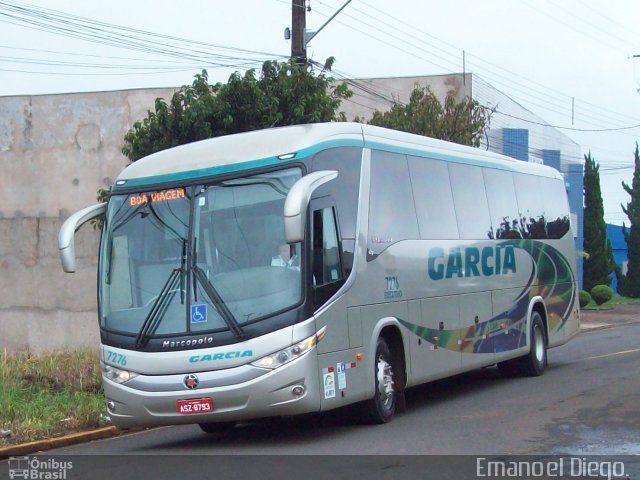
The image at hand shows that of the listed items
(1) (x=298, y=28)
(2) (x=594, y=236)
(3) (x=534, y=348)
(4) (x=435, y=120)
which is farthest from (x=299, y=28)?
(2) (x=594, y=236)

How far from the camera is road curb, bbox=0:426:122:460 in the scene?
11750 mm

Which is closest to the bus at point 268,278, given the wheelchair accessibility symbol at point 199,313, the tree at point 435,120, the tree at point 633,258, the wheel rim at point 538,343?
the wheelchair accessibility symbol at point 199,313

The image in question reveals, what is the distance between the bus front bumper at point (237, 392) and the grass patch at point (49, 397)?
2.00 metres

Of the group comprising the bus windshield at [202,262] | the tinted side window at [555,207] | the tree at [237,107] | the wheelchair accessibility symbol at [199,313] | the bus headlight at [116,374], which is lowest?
the bus headlight at [116,374]

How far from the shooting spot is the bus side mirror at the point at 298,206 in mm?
10266

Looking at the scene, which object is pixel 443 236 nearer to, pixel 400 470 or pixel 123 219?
pixel 123 219

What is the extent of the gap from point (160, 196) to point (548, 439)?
194 inches

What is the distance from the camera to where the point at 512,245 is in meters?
17.2

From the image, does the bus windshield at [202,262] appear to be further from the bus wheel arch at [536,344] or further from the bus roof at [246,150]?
the bus wheel arch at [536,344]

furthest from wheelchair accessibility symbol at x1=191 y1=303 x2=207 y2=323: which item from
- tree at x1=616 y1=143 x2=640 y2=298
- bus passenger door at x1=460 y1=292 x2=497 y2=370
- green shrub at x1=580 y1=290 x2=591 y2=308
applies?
tree at x1=616 y1=143 x2=640 y2=298

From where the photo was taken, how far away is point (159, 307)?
451 inches

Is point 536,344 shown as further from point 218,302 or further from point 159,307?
point 159,307

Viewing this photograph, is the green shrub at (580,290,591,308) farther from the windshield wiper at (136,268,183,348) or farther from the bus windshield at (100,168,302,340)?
the windshield wiper at (136,268,183,348)

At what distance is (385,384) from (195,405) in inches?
104
